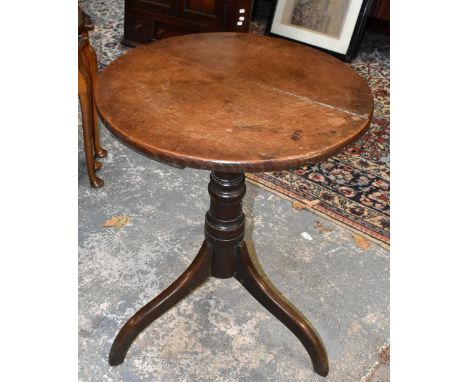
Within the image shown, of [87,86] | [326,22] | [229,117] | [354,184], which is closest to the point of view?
[229,117]

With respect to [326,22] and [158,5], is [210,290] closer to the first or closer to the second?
[158,5]

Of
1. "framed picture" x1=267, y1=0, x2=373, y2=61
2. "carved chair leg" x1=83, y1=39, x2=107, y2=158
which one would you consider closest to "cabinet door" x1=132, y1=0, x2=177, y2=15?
"framed picture" x1=267, y1=0, x2=373, y2=61

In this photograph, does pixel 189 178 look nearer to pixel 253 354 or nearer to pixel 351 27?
pixel 253 354

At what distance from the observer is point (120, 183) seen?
7.66 feet

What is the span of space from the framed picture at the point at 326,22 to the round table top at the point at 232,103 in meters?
2.33

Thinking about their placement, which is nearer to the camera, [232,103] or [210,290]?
[232,103]

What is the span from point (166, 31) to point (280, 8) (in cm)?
96

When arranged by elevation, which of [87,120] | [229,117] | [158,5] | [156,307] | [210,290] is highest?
[229,117]

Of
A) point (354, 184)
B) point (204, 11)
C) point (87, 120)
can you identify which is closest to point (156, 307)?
point (87, 120)

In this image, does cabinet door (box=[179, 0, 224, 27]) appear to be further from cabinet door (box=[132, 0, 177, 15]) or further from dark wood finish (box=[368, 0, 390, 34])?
dark wood finish (box=[368, 0, 390, 34])

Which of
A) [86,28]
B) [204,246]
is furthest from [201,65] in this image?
[86,28]

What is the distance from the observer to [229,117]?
1168 mm

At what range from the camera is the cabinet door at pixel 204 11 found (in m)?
3.24

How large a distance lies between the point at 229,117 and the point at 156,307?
70 cm
